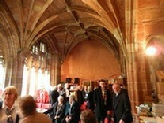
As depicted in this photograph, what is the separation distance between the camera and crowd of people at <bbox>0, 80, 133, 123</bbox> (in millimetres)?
2070

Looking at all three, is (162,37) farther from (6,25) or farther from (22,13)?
(6,25)

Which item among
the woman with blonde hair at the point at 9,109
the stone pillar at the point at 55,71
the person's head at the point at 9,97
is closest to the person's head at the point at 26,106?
the woman with blonde hair at the point at 9,109

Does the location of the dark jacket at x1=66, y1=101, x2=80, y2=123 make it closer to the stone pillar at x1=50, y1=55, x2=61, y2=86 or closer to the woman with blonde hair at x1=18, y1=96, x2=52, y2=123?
the woman with blonde hair at x1=18, y1=96, x2=52, y2=123

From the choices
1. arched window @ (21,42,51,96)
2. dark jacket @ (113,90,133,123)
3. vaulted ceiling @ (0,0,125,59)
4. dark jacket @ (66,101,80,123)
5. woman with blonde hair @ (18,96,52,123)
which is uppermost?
vaulted ceiling @ (0,0,125,59)

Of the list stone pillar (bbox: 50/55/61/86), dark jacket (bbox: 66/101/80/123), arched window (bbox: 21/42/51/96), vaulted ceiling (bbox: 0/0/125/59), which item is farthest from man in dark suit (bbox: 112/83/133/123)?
stone pillar (bbox: 50/55/61/86)

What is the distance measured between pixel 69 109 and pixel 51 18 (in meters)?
6.86

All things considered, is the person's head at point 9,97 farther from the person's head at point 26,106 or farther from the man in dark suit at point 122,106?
the man in dark suit at point 122,106

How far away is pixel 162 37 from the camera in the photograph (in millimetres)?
5051

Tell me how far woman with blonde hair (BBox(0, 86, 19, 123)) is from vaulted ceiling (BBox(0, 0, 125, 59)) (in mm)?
5735

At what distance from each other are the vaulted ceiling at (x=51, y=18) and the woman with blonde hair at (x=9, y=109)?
18.8ft

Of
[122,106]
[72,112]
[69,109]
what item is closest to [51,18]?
[69,109]

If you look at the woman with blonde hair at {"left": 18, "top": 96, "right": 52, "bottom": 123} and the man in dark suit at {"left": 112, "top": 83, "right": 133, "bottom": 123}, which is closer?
the woman with blonde hair at {"left": 18, "top": 96, "right": 52, "bottom": 123}

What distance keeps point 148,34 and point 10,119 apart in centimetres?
433

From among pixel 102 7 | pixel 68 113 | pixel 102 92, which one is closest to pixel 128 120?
pixel 102 92
